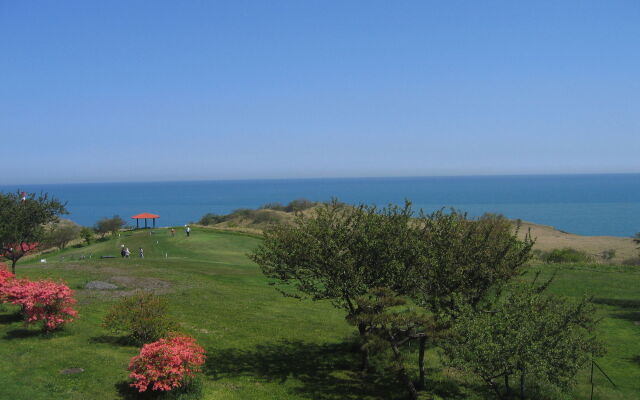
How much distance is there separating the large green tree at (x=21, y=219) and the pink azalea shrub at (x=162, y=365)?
21986mm

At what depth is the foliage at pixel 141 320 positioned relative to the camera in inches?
866

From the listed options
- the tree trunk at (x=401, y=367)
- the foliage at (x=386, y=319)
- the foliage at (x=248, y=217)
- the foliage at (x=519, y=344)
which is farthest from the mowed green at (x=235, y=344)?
the foliage at (x=248, y=217)

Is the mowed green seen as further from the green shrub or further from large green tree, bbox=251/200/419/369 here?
the green shrub

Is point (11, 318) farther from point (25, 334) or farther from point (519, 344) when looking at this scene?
point (519, 344)

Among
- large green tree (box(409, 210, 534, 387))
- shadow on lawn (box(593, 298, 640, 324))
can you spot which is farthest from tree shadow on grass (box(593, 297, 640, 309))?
large green tree (box(409, 210, 534, 387))

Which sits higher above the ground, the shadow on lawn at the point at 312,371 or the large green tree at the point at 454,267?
the large green tree at the point at 454,267

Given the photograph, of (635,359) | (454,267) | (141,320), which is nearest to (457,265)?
(454,267)

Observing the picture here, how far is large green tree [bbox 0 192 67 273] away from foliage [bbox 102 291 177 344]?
16138mm

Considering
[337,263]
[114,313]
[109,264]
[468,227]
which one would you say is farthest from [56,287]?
[109,264]

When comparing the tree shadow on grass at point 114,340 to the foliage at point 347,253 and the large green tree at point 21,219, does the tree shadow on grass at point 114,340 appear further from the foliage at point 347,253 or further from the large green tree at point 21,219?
the large green tree at point 21,219

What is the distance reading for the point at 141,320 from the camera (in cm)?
2197

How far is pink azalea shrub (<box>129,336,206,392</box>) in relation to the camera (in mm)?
16812

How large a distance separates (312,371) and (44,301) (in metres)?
12.9

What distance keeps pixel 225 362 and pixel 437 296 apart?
Result: 411 inches
